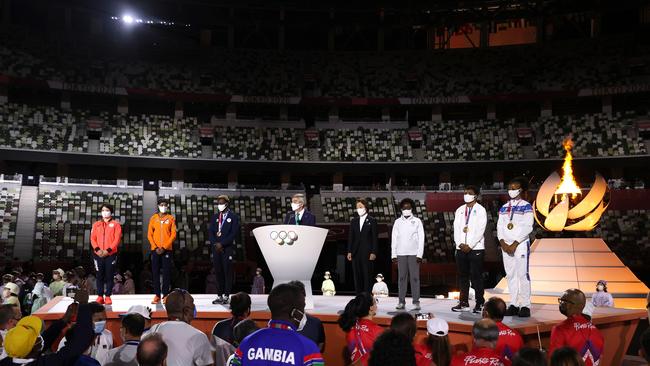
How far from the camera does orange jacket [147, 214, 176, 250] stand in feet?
39.6

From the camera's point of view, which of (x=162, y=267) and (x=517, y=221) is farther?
(x=162, y=267)

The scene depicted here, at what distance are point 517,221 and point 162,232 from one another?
6546 mm

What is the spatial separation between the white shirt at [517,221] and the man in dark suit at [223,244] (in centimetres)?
487

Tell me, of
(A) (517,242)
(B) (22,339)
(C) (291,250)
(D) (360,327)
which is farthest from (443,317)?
(B) (22,339)

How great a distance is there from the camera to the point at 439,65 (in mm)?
40312

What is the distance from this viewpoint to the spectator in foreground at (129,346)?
5.35 m

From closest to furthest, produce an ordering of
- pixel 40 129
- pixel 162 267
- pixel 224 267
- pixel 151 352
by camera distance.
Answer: pixel 151 352 < pixel 224 267 < pixel 162 267 < pixel 40 129

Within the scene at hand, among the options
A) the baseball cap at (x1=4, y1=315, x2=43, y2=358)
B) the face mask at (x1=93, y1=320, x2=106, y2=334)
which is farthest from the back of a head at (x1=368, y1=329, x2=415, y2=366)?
the face mask at (x1=93, y1=320, x2=106, y2=334)

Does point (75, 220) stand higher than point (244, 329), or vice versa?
point (75, 220)

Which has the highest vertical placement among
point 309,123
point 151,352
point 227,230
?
point 309,123

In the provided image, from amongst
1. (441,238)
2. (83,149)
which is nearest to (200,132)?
(83,149)

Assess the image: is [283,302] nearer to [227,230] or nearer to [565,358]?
[565,358]

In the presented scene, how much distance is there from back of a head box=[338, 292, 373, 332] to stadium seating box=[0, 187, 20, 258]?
26903mm

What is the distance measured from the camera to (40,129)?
1319 inches
